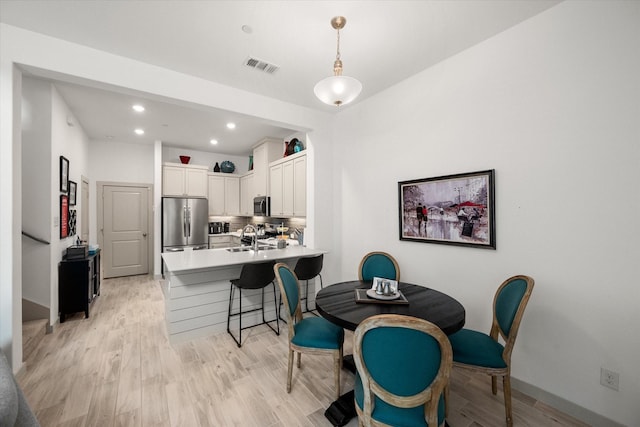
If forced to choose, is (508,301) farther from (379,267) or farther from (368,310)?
(379,267)

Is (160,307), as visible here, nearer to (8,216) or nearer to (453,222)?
(8,216)

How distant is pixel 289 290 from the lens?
7.09 feet

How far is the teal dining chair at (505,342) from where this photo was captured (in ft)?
5.70

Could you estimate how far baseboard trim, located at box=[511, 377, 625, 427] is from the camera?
1774mm

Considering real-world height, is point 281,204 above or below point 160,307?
above

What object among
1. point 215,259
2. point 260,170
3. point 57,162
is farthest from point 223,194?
point 215,259

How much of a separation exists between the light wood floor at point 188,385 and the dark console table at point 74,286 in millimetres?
382

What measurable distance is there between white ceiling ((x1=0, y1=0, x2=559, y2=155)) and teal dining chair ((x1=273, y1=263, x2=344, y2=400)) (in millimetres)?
2011

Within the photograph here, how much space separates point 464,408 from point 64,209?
4.94 metres

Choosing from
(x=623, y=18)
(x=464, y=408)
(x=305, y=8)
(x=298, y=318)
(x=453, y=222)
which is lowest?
(x=464, y=408)

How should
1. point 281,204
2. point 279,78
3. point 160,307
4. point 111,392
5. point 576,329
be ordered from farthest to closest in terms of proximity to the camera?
point 281,204 < point 160,307 < point 279,78 < point 111,392 < point 576,329

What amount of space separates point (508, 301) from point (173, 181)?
614 cm

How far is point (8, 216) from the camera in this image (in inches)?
83.2

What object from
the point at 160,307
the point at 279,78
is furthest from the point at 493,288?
the point at 160,307
